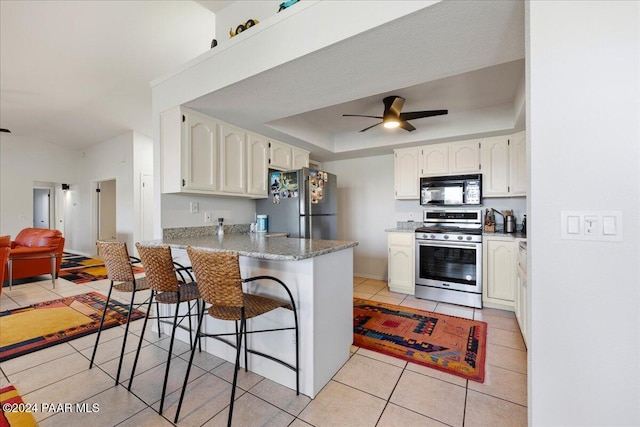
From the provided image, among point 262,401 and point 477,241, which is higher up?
point 477,241

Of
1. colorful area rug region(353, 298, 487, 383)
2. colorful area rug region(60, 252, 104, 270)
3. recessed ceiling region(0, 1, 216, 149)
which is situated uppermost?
recessed ceiling region(0, 1, 216, 149)

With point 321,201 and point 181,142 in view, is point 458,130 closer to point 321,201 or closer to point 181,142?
point 321,201

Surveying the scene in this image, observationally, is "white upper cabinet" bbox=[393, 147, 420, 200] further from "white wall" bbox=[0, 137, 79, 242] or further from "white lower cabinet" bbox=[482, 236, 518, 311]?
"white wall" bbox=[0, 137, 79, 242]

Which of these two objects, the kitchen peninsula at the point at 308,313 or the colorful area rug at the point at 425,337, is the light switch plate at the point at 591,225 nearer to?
the kitchen peninsula at the point at 308,313

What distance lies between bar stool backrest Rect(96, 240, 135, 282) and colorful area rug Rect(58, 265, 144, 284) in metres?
3.10

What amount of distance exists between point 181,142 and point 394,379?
2.67m

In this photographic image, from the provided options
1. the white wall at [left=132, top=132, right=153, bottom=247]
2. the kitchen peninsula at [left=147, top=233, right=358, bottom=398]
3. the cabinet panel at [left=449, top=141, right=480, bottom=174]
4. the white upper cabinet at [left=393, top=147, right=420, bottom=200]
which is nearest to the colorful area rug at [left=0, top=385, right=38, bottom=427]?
the kitchen peninsula at [left=147, top=233, right=358, bottom=398]

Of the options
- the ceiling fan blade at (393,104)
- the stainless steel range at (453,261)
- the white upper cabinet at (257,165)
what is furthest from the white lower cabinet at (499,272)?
the white upper cabinet at (257,165)

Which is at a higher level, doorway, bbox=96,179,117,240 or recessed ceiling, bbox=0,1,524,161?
recessed ceiling, bbox=0,1,524,161

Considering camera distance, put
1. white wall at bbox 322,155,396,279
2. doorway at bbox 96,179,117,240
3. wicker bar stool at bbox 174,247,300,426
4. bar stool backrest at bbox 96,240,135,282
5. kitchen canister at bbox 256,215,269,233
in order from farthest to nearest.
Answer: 1. doorway at bbox 96,179,117,240
2. white wall at bbox 322,155,396,279
3. kitchen canister at bbox 256,215,269,233
4. bar stool backrest at bbox 96,240,135,282
5. wicker bar stool at bbox 174,247,300,426

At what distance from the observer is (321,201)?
11.6 ft

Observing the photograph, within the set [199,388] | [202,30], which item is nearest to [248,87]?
[202,30]

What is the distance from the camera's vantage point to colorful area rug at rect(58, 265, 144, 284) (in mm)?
4715

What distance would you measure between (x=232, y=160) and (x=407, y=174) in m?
2.58
